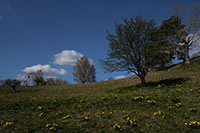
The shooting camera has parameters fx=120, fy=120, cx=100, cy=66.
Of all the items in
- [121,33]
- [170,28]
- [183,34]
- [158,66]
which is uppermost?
[170,28]

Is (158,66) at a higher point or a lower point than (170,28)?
lower

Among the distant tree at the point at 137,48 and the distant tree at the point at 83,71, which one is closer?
the distant tree at the point at 137,48

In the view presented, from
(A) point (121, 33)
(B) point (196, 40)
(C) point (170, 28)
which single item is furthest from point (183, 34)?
(A) point (121, 33)

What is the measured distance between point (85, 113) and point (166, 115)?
18.2ft

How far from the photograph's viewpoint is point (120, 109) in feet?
30.7

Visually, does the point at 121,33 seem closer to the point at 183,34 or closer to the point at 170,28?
the point at 183,34

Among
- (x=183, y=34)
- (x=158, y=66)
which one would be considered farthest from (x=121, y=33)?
(x=183, y=34)

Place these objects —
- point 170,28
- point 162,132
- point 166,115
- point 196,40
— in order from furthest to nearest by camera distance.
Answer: point 170,28
point 196,40
point 166,115
point 162,132

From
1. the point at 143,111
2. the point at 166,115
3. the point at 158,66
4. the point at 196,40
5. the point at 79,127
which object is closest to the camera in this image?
the point at 79,127

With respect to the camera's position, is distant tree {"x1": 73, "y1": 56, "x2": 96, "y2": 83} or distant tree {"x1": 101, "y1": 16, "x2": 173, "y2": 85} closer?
distant tree {"x1": 101, "y1": 16, "x2": 173, "y2": 85}

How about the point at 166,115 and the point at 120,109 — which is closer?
the point at 166,115

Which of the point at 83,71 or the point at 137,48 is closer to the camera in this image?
the point at 137,48

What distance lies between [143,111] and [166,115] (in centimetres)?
147

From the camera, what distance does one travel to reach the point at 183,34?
100 ft
